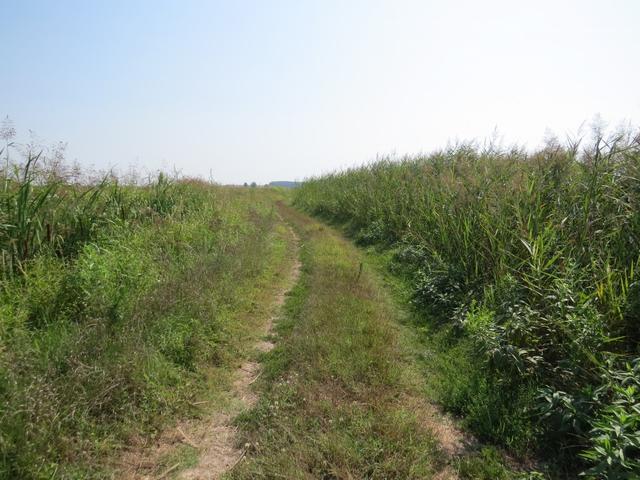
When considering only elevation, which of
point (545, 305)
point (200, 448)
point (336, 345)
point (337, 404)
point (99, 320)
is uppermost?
point (545, 305)

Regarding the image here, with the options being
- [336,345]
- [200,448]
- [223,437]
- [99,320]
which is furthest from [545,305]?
[99,320]

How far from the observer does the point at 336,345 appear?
4.13 m

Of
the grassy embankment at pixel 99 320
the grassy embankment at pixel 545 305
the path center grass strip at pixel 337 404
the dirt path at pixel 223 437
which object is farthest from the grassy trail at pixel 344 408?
the grassy embankment at pixel 99 320

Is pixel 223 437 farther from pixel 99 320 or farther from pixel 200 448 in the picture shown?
pixel 99 320

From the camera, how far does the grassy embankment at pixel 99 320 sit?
8.63 ft

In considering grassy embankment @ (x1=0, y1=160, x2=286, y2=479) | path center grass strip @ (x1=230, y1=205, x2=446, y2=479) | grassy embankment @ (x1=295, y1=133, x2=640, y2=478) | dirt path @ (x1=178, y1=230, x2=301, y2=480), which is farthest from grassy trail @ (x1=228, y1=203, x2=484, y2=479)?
grassy embankment @ (x1=0, y1=160, x2=286, y2=479)

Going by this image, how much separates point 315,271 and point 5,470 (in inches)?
211

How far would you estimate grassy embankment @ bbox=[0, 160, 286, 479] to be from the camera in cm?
263

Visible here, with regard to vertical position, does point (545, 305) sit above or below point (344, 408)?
above

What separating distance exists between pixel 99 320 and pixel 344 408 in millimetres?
2702

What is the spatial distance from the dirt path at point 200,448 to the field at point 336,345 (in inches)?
0.6

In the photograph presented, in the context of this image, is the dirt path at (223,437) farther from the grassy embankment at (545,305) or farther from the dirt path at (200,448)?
the grassy embankment at (545,305)

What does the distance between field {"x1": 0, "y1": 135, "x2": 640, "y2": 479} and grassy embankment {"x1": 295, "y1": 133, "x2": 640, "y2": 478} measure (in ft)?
0.08

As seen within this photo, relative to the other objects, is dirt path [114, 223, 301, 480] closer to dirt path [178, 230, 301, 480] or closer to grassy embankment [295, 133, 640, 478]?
dirt path [178, 230, 301, 480]
